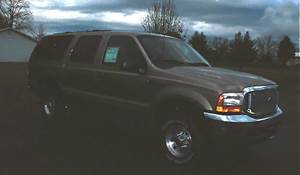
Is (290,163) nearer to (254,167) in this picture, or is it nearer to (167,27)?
(254,167)

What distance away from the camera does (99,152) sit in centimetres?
670

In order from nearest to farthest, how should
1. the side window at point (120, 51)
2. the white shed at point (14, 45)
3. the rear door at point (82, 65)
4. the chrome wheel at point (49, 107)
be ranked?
the side window at point (120, 51)
the rear door at point (82, 65)
the chrome wheel at point (49, 107)
the white shed at point (14, 45)

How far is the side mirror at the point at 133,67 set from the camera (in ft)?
22.3

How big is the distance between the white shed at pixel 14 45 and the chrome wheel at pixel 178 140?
48.7m

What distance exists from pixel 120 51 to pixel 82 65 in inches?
39.9

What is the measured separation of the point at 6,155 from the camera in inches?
249

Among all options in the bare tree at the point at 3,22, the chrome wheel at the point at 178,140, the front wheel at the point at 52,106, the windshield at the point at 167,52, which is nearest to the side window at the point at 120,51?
the windshield at the point at 167,52

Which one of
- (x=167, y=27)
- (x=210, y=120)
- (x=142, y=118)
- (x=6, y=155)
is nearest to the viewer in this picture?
(x=210, y=120)

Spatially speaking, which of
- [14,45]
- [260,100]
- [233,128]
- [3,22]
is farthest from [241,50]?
[233,128]

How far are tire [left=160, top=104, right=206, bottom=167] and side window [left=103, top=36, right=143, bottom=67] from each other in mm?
1164

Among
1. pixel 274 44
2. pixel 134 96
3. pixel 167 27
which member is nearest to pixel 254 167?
pixel 134 96

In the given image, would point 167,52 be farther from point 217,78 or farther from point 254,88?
point 254,88

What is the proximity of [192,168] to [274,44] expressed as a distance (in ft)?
283

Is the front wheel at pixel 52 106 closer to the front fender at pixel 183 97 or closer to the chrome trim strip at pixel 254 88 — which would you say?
the front fender at pixel 183 97
